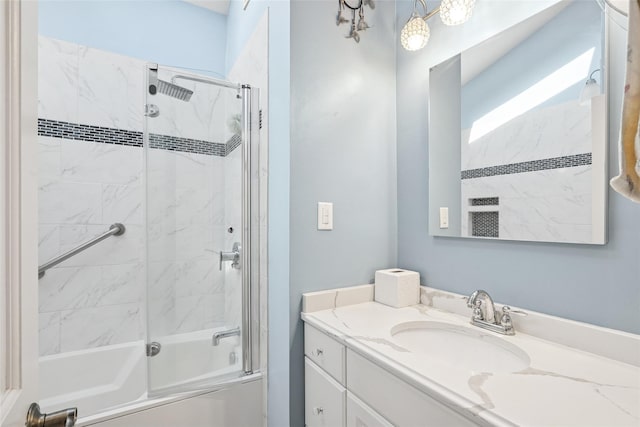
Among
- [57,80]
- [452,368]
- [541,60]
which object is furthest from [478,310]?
[57,80]

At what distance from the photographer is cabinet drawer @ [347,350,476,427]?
682 millimetres

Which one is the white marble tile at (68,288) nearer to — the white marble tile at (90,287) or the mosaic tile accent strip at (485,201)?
the white marble tile at (90,287)

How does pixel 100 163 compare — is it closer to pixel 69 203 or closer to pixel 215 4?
pixel 69 203

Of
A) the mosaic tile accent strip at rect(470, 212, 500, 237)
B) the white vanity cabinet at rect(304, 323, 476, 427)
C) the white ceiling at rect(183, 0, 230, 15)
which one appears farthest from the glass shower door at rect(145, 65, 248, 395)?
the white ceiling at rect(183, 0, 230, 15)

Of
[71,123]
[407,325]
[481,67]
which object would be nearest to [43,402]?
[71,123]

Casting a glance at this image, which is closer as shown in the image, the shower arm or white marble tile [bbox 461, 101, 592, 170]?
white marble tile [bbox 461, 101, 592, 170]

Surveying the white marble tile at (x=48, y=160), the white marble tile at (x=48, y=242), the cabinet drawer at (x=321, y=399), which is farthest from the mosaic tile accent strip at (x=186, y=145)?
the cabinet drawer at (x=321, y=399)

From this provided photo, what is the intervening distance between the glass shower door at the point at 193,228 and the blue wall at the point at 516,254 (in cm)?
81

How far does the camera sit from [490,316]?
103 centimetres

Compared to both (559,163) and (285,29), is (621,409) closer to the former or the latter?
(559,163)

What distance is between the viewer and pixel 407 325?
111 centimetres

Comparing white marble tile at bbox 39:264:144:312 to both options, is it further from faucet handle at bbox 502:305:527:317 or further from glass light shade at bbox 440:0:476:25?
glass light shade at bbox 440:0:476:25

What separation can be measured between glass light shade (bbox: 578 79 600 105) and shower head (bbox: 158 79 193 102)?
1503 mm

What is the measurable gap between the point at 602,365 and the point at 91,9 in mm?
2956
